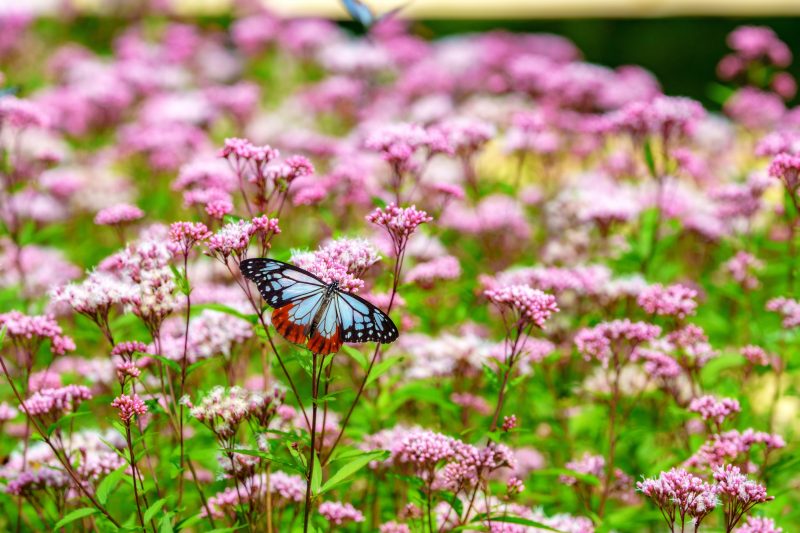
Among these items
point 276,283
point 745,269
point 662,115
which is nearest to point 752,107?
point 662,115

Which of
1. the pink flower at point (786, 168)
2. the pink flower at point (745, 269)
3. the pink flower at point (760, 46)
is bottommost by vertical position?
the pink flower at point (745, 269)

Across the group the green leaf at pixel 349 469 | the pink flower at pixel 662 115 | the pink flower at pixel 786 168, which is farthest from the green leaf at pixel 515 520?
the pink flower at pixel 662 115

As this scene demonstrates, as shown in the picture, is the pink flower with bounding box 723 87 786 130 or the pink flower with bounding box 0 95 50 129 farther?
the pink flower with bounding box 723 87 786 130

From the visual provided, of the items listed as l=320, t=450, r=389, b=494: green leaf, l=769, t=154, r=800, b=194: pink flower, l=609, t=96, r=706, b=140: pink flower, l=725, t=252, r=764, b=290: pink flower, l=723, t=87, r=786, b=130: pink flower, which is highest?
l=723, t=87, r=786, b=130: pink flower

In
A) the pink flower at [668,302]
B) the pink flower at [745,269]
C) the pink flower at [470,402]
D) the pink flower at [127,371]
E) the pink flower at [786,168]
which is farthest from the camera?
the pink flower at [745,269]

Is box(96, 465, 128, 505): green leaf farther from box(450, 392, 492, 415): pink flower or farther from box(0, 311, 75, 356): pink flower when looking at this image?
box(450, 392, 492, 415): pink flower

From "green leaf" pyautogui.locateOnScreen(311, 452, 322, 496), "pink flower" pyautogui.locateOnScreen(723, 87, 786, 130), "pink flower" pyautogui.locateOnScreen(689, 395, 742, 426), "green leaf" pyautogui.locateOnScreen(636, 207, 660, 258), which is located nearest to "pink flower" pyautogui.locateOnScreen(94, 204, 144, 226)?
"green leaf" pyautogui.locateOnScreen(311, 452, 322, 496)

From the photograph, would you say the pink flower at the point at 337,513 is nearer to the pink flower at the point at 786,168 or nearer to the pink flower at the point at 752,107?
the pink flower at the point at 786,168

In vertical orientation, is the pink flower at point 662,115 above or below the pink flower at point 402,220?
above

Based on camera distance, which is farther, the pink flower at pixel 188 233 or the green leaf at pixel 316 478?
the pink flower at pixel 188 233
